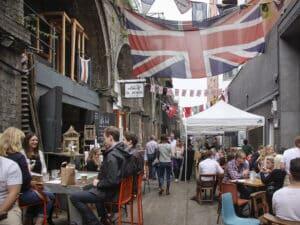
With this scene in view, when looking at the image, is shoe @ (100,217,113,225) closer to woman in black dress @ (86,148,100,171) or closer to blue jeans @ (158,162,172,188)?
woman in black dress @ (86,148,100,171)

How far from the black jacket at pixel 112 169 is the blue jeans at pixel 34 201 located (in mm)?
781

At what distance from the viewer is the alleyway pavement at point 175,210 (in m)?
9.55

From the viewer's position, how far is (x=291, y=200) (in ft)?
15.3

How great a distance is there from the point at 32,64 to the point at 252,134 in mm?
17028

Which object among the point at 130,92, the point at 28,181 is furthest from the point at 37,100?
the point at 130,92

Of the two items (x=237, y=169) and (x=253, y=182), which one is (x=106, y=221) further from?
(x=237, y=169)

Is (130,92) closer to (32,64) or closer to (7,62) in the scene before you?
(32,64)

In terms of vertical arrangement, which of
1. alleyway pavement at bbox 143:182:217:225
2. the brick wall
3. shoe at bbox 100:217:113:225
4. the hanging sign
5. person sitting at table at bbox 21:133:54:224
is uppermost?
the brick wall

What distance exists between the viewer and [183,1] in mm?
12570

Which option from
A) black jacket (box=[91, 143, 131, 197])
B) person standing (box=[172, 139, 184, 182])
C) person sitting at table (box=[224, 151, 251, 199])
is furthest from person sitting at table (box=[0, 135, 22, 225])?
person standing (box=[172, 139, 184, 182])

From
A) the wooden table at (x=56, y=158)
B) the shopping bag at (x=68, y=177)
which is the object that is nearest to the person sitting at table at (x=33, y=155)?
the shopping bag at (x=68, y=177)

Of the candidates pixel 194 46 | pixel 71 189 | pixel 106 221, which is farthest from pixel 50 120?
pixel 106 221

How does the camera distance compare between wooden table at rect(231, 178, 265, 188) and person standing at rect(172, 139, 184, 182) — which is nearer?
wooden table at rect(231, 178, 265, 188)

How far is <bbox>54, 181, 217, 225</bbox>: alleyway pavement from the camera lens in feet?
31.3
